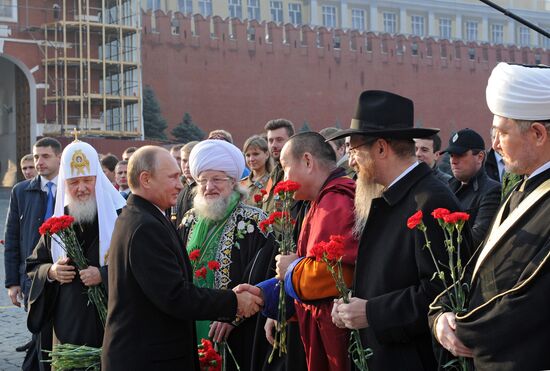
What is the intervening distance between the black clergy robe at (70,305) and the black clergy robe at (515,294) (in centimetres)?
238

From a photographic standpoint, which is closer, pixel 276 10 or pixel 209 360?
pixel 209 360

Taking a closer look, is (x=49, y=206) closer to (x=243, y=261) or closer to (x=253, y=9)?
(x=243, y=261)

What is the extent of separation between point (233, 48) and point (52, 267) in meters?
33.7

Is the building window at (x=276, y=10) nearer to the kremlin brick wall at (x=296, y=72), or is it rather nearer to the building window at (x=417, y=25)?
the kremlin brick wall at (x=296, y=72)

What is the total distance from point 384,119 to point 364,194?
0.31 m

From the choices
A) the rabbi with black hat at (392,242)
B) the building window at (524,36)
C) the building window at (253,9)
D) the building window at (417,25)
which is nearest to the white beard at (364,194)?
the rabbi with black hat at (392,242)

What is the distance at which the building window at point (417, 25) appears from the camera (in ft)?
168

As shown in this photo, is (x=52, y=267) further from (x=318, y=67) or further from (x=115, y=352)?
(x=318, y=67)

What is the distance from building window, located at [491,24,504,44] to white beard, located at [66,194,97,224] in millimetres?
52384

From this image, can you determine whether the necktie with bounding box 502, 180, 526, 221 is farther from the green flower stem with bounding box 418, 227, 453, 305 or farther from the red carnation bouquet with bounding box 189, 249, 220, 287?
the red carnation bouquet with bounding box 189, 249, 220, 287

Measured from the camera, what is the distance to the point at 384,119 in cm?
346

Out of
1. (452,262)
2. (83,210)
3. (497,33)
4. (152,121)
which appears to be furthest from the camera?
(497,33)

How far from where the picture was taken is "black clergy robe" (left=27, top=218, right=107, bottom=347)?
182 inches

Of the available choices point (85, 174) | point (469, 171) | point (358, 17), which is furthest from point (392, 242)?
point (358, 17)
